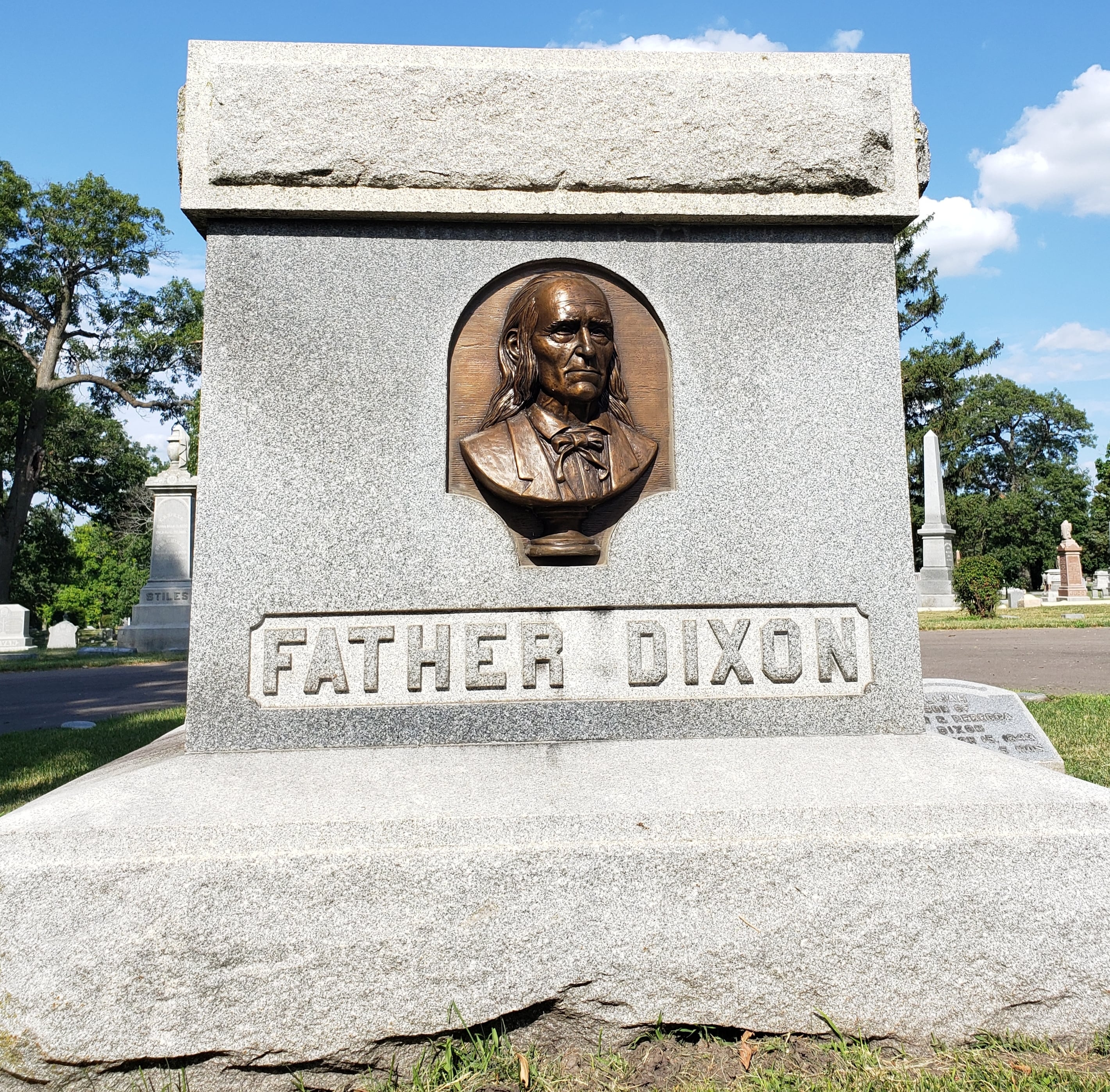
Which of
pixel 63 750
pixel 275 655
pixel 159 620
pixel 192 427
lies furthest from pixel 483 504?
pixel 192 427

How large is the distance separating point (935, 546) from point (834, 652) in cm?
2387

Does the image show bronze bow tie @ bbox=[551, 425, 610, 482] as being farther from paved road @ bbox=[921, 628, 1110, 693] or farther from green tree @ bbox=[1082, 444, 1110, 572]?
green tree @ bbox=[1082, 444, 1110, 572]

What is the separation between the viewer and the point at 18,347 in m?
28.3

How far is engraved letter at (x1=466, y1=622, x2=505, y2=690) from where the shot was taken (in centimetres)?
312

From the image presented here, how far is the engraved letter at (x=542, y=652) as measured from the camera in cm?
314

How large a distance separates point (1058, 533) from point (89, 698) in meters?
50.3

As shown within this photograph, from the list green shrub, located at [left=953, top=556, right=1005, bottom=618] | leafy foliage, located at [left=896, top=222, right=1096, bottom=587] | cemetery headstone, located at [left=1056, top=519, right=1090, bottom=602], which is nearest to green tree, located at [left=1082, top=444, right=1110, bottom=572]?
leafy foliage, located at [left=896, top=222, right=1096, bottom=587]

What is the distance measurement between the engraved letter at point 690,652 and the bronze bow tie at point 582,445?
26.9 inches

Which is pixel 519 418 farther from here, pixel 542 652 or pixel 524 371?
pixel 542 652

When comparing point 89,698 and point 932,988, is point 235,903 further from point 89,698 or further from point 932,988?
point 89,698

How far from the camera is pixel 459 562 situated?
10.4 feet

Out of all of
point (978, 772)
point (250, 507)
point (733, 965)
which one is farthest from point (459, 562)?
point (978, 772)

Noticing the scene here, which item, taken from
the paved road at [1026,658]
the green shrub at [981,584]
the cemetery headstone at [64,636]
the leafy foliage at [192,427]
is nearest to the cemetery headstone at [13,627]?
the cemetery headstone at [64,636]

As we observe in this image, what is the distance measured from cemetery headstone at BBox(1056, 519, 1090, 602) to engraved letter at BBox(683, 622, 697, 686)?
35.9 meters
